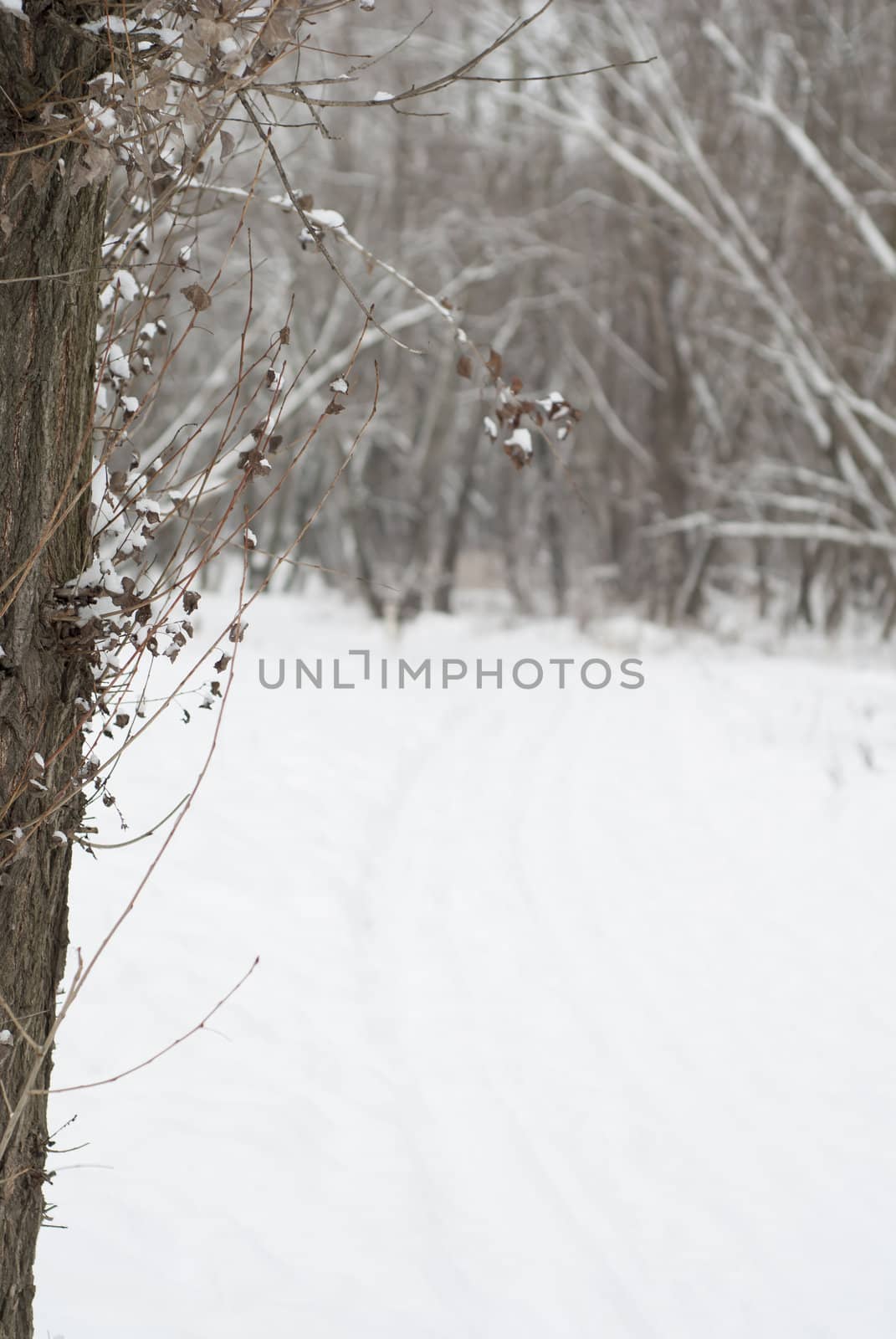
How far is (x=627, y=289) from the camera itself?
1661 centimetres

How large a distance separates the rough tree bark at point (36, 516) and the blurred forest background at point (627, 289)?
8.97 m

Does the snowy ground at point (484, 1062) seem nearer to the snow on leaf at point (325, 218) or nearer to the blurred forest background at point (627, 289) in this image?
the snow on leaf at point (325, 218)

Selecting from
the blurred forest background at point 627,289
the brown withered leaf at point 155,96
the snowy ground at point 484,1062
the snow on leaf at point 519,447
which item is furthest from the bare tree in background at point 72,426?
the blurred forest background at point 627,289

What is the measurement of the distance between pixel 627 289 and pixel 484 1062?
14844 millimetres

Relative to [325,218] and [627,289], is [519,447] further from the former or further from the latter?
[627,289]

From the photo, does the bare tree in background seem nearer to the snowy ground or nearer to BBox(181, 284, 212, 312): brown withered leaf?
BBox(181, 284, 212, 312): brown withered leaf

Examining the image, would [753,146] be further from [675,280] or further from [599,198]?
[599,198]

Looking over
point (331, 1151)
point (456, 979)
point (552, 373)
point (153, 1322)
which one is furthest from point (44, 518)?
point (552, 373)

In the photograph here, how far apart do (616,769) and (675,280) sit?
34.6 feet

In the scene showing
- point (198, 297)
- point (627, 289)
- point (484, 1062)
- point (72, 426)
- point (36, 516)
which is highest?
point (627, 289)

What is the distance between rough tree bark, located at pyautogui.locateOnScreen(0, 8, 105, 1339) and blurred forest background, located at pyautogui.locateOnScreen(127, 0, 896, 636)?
897 centimetres

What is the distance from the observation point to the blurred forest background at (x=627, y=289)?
11813mm

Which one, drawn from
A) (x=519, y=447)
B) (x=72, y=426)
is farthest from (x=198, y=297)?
(x=519, y=447)

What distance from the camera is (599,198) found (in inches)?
554
